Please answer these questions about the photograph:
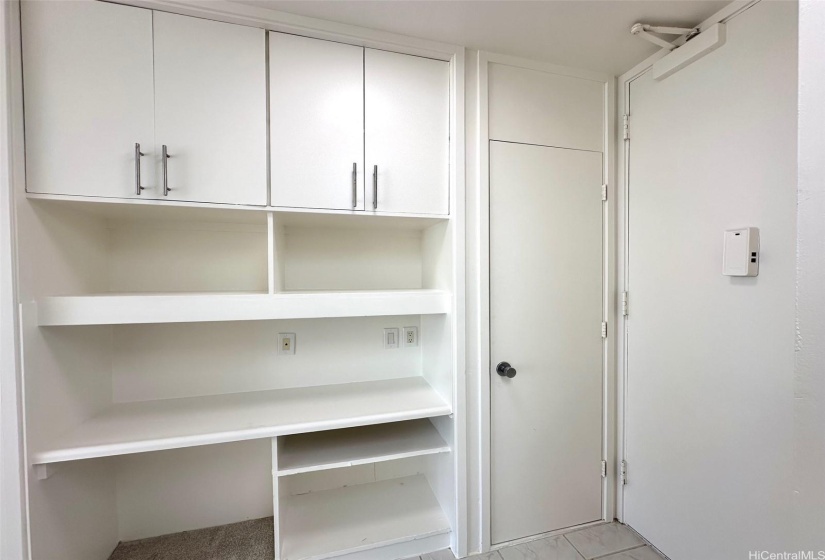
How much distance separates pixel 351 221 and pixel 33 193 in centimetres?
107

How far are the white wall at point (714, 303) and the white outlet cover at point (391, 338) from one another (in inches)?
47.7

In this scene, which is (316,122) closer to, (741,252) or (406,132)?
(406,132)

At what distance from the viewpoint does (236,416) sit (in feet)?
4.47

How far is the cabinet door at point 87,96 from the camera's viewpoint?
41.9 inches

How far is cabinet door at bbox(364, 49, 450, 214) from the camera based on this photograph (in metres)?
1.36

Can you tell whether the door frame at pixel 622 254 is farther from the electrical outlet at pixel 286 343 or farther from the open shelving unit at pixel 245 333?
the electrical outlet at pixel 286 343

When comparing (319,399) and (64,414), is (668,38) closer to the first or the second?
(319,399)

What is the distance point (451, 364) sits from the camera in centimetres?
147

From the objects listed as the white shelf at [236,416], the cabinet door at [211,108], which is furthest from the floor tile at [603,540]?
the cabinet door at [211,108]

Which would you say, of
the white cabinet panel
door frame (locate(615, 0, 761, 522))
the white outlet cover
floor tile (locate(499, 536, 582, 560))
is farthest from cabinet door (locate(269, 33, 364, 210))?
floor tile (locate(499, 536, 582, 560))

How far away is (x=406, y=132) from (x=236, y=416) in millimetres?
1419

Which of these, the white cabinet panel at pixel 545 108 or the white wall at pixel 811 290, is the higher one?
the white cabinet panel at pixel 545 108

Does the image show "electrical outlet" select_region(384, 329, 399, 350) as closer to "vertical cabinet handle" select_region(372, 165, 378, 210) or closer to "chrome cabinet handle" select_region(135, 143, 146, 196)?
"vertical cabinet handle" select_region(372, 165, 378, 210)

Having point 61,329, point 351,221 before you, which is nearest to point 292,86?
point 351,221
